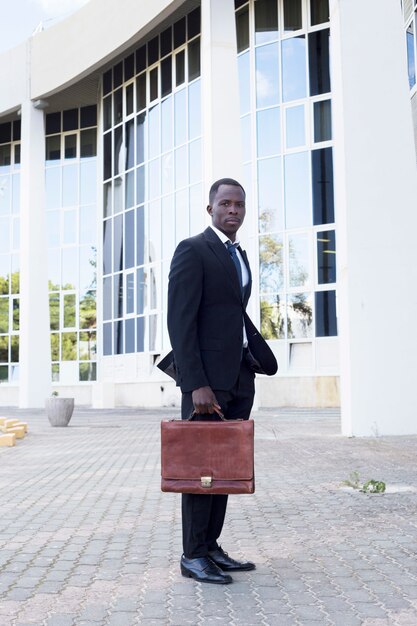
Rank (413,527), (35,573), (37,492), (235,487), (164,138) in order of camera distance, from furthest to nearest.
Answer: (164,138) → (37,492) → (413,527) → (35,573) → (235,487)

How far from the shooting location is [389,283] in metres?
13.7

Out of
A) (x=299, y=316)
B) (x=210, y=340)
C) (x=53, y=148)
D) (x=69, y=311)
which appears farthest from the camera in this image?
(x=53, y=148)

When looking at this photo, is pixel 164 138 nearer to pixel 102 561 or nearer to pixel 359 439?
pixel 359 439

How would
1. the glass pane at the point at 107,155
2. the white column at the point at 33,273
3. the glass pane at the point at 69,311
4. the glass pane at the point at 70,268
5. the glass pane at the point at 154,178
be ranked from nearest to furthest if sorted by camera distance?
the glass pane at the point at 154,178, the white column at the point at 33,273, the glass pane at the point at 107,155, the glass pane at the point at 69,311, the glass pane at the point at 70,268

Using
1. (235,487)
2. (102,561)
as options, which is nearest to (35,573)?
(102,561)

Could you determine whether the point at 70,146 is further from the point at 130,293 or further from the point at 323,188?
the point at 323,188

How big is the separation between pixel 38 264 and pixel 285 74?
14.2 m

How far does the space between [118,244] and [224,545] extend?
29.9m

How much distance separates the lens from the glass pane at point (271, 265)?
86.5 ft

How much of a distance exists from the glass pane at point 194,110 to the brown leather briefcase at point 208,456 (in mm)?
26197

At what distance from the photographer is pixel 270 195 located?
26.8 m

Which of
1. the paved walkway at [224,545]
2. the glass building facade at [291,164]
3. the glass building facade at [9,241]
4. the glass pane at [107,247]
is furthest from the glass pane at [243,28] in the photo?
the paved walkway at [224,545]

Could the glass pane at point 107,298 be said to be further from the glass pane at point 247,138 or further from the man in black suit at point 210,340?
the man in black suit at point 210,340

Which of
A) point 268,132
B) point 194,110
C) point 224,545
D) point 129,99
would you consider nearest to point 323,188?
point 268,132
